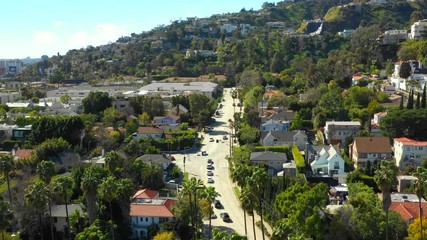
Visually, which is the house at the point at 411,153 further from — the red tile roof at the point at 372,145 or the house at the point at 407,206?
the house at the point at 407,206

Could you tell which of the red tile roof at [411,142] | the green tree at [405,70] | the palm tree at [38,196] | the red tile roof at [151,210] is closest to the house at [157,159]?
the red tile roof at [151,210]

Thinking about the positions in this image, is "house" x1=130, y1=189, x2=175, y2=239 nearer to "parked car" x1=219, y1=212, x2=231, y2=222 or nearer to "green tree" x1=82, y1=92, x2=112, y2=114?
"parked car" x1=219, y1=212, x2=231, y2=222

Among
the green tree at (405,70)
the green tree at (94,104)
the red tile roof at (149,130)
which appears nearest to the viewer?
the red tile roof at (149,130)

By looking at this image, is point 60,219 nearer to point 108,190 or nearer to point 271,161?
point 108,190

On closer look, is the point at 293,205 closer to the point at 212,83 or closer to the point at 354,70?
the point at 354,70

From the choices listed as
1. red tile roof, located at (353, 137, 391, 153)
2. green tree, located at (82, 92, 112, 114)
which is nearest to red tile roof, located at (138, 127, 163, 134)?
green tree, located at (82, 92, 112, 114)

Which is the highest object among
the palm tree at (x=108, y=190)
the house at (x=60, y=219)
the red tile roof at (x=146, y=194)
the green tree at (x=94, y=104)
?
the green tree at (x=94, y=104)

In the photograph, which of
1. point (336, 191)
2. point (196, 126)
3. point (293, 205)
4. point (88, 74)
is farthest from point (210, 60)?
point (293, 205)
